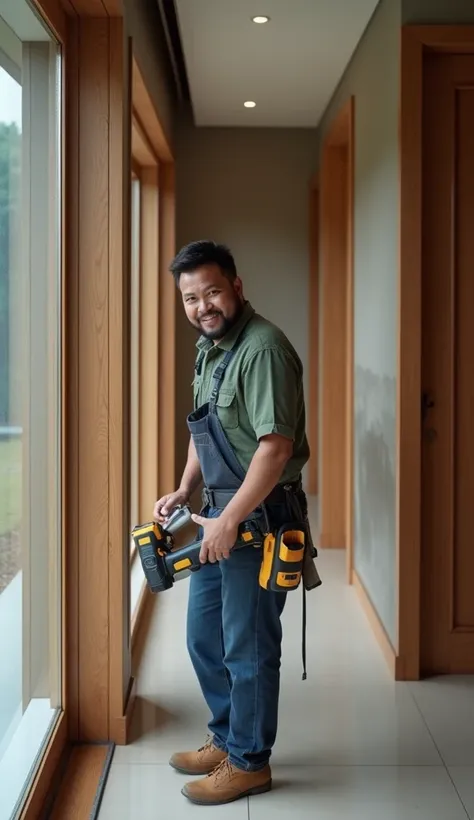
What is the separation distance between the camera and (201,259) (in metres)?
2.43

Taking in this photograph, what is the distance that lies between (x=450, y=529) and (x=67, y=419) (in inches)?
60.9

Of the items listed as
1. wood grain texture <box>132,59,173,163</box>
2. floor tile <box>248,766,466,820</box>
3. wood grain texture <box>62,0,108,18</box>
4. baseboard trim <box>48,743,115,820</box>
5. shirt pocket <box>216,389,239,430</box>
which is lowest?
floor tile <box>248,766,466,820</box>

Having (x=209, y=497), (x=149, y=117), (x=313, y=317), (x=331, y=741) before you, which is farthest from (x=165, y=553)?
(x=313, y=317)

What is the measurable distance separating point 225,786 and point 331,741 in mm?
509

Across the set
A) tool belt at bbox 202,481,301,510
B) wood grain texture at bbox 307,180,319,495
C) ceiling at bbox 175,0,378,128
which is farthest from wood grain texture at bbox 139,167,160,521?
tool belt at bbox 202,481,301,510

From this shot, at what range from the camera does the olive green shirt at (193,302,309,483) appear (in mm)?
2328

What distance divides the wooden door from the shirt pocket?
1.28m

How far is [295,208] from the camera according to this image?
691 centimetres

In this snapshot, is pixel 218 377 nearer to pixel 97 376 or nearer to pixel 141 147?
pixel 97 376

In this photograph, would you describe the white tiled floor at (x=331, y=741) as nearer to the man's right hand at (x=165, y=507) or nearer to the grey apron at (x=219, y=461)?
the grey apron at (x=219, y=461)

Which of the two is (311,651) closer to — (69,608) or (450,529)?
(450,529)

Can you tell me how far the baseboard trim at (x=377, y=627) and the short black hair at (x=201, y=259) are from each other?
1.76 metres

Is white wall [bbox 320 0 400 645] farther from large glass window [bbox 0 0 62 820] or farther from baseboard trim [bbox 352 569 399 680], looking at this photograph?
large glass window [bbox 0 0 62 820]

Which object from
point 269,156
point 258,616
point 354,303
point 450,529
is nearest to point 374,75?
point 354,303
